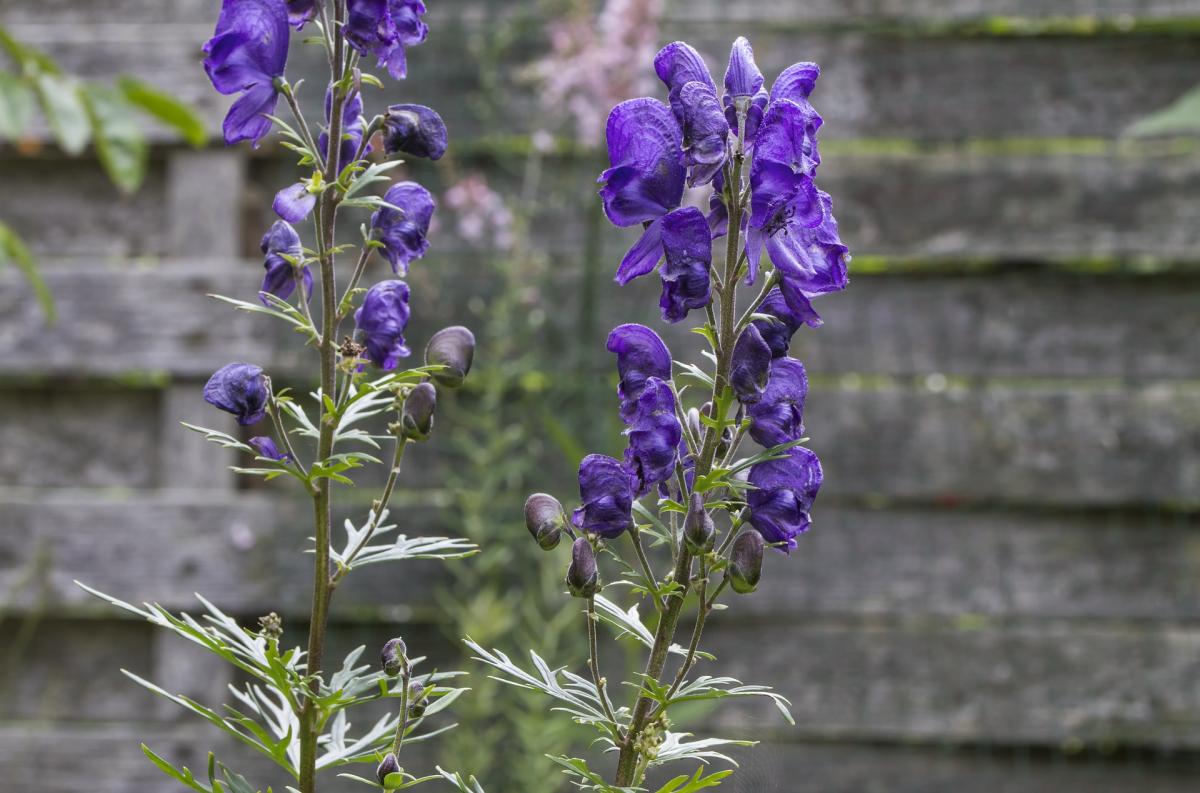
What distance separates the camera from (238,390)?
544mm

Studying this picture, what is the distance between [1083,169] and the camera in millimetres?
1806

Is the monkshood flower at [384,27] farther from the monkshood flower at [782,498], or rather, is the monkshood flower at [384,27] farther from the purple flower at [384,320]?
the monkshood flower at [782,498]

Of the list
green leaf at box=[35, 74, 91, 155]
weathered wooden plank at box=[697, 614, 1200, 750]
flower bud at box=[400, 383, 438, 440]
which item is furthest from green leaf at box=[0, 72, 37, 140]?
weathered wooden plank at box=[697, 614, 1200, 750]

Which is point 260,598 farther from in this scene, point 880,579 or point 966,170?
point 966,170

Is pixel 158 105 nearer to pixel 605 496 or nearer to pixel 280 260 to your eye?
pixel 280 260

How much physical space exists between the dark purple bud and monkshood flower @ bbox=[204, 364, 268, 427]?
0.12 metres

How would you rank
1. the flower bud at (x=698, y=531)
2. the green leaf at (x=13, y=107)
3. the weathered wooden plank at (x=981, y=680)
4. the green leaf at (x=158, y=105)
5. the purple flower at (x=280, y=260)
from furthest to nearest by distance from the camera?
the weathered wooden plank at (x=981, y=680), the green leaf at (x=158, y=105), the green leaf at (x=13, y=107), the purple flower at (x=280, y=260), the flower bud at (x=698, y=531)

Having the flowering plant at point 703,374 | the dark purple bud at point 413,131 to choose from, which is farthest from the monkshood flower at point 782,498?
the dark purple bud at point 413,131

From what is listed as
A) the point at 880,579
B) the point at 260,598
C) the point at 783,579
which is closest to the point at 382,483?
the point at 260,598

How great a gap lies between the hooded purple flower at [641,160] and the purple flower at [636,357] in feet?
0.10

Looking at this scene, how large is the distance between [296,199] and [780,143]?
206 mm

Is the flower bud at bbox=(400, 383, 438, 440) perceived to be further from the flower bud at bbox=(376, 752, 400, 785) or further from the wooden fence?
the wooden fence

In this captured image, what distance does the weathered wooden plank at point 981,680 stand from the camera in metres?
1.76

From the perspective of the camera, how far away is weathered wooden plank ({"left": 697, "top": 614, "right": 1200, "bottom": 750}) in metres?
1.76
